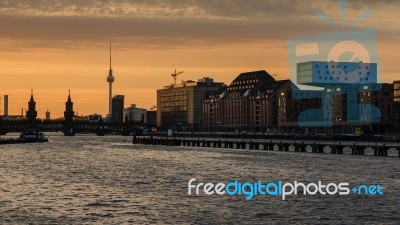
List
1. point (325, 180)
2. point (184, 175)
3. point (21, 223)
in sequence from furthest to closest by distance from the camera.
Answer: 1. point (184, 175)
2. point (325, 180)
3. point (21, 223)

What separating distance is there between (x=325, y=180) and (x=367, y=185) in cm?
734

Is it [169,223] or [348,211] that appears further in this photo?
[348,211]

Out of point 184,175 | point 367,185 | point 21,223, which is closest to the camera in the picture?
point 21,223

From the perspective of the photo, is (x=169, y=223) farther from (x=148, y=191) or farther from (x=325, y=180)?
(x=325, y=180)

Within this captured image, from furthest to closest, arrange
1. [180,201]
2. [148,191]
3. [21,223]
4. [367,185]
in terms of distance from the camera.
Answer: [367,185] < [148,191] < [180,201] < [21,223]

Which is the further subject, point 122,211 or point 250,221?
point 122,211

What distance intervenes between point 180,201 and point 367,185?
25.5 m

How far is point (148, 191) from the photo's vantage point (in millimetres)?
68500

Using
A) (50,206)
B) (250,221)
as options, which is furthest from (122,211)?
(250,221)

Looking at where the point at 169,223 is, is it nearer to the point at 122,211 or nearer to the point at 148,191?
the point at 122,211

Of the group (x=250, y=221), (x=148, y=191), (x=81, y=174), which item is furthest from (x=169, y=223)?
(x=81, y=174)

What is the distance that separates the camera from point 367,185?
75500 mm

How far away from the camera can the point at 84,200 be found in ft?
199

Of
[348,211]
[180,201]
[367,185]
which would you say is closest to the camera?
[348,211]
